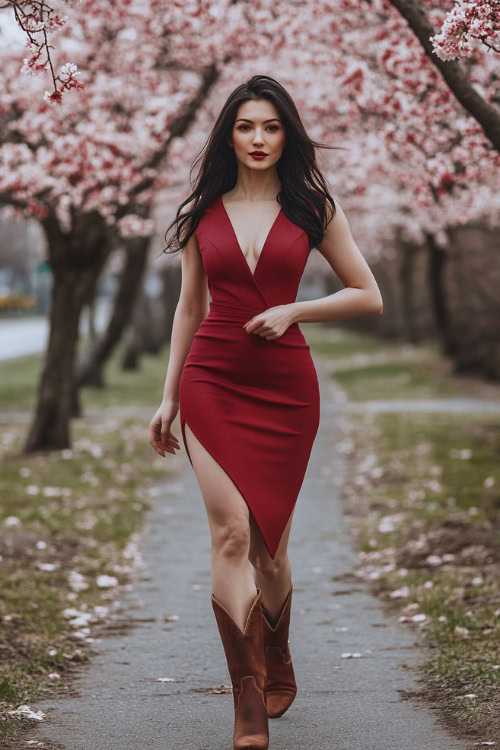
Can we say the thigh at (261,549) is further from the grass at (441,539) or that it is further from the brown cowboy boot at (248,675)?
the grass at (441,539)

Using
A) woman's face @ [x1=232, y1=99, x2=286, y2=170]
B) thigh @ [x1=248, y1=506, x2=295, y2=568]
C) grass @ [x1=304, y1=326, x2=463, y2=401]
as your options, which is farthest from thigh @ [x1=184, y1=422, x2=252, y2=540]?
grass @ [x1=304, y1=326, x2=463, y2=401]

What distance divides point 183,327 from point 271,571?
923 millimetres

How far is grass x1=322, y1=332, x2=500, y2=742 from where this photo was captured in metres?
4.68

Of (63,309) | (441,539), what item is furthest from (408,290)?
(441,539)

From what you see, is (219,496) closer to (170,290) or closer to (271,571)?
(271,571)

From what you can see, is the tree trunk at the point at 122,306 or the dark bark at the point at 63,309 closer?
the dark bark at the point at 63,309

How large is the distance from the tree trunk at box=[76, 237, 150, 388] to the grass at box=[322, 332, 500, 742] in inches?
236

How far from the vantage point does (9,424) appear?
1650cm

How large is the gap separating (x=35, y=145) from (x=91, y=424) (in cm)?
521

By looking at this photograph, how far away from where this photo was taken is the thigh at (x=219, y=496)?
12.3ft

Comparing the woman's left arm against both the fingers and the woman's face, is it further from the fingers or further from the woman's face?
the fingers

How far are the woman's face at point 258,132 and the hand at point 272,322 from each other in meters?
0.55

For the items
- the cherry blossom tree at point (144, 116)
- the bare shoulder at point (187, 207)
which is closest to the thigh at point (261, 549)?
the bare shoulder at point (187, 207)

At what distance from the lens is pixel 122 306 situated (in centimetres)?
2067
